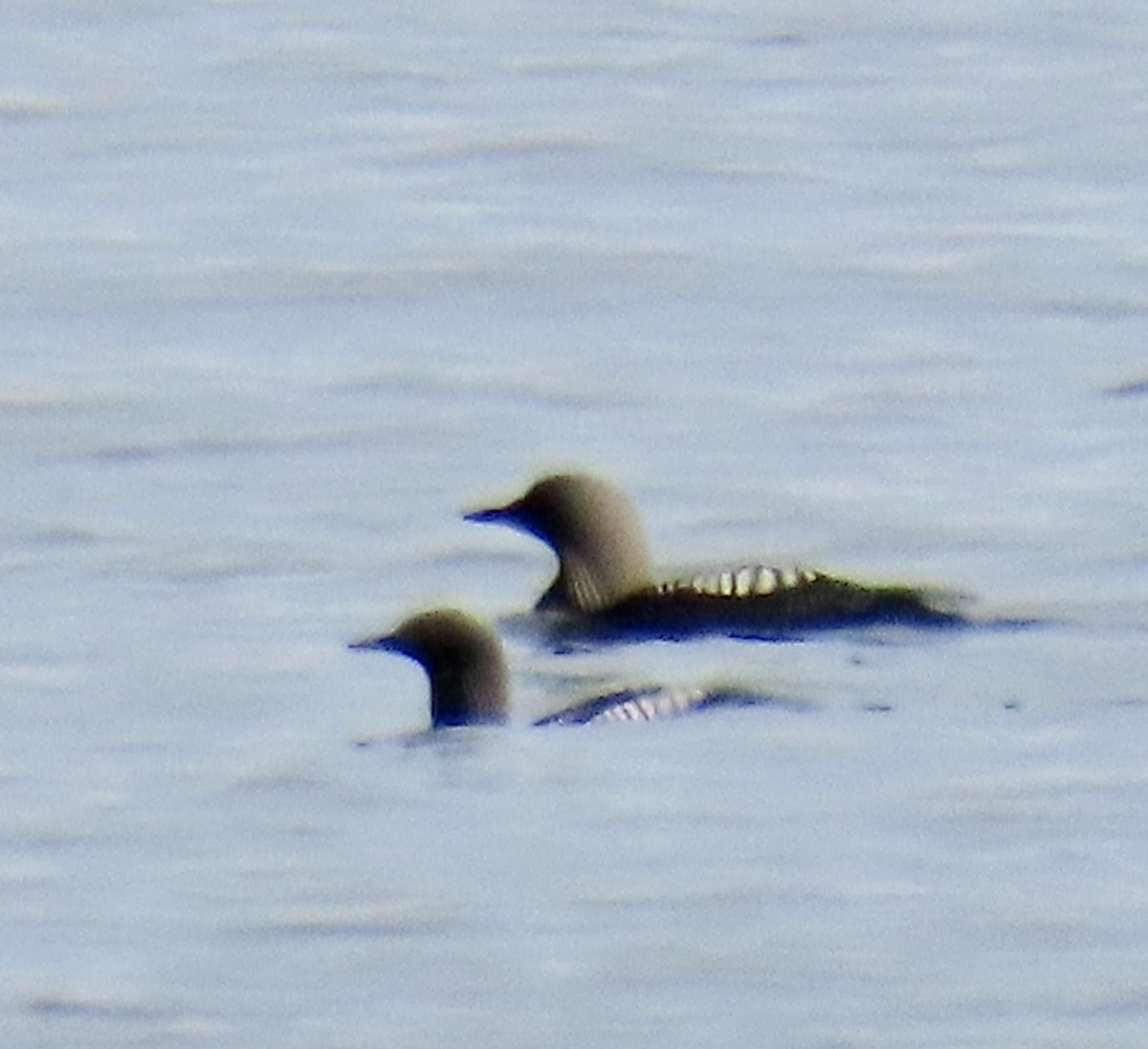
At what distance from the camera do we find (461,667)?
12.6 metres

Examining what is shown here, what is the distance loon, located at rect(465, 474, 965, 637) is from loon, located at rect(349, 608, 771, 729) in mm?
1221

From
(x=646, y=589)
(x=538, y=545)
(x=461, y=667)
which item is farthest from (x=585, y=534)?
(x=461, y=667)

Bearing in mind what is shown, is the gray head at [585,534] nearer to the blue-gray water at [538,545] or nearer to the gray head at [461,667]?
the blue-gray water at [538,545]

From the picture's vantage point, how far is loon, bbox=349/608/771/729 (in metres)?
12.6

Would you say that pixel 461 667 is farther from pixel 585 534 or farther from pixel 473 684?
pixel 585 534

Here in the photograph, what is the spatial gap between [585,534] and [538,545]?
4.03 ft

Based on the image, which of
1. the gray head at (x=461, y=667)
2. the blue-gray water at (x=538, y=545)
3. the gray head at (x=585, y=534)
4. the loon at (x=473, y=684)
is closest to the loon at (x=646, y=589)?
the gray head at (x=585, y=534)

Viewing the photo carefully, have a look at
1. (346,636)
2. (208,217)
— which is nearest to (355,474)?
(346,636)

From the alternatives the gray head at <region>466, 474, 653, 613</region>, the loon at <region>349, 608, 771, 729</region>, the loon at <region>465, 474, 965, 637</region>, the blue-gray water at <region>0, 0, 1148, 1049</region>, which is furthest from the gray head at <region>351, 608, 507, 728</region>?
the gray head at <region>466, 474, 653, 613</region>

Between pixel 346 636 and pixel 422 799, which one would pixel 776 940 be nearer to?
pixel 422 799

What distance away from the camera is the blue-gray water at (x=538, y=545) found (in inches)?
410

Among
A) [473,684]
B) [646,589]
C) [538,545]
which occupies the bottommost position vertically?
[473,684]

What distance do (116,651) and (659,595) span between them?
5.76 feet

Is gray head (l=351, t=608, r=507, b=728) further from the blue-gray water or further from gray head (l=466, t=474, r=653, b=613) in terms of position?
gray head (l=466, t=474, r=653, b=613)
